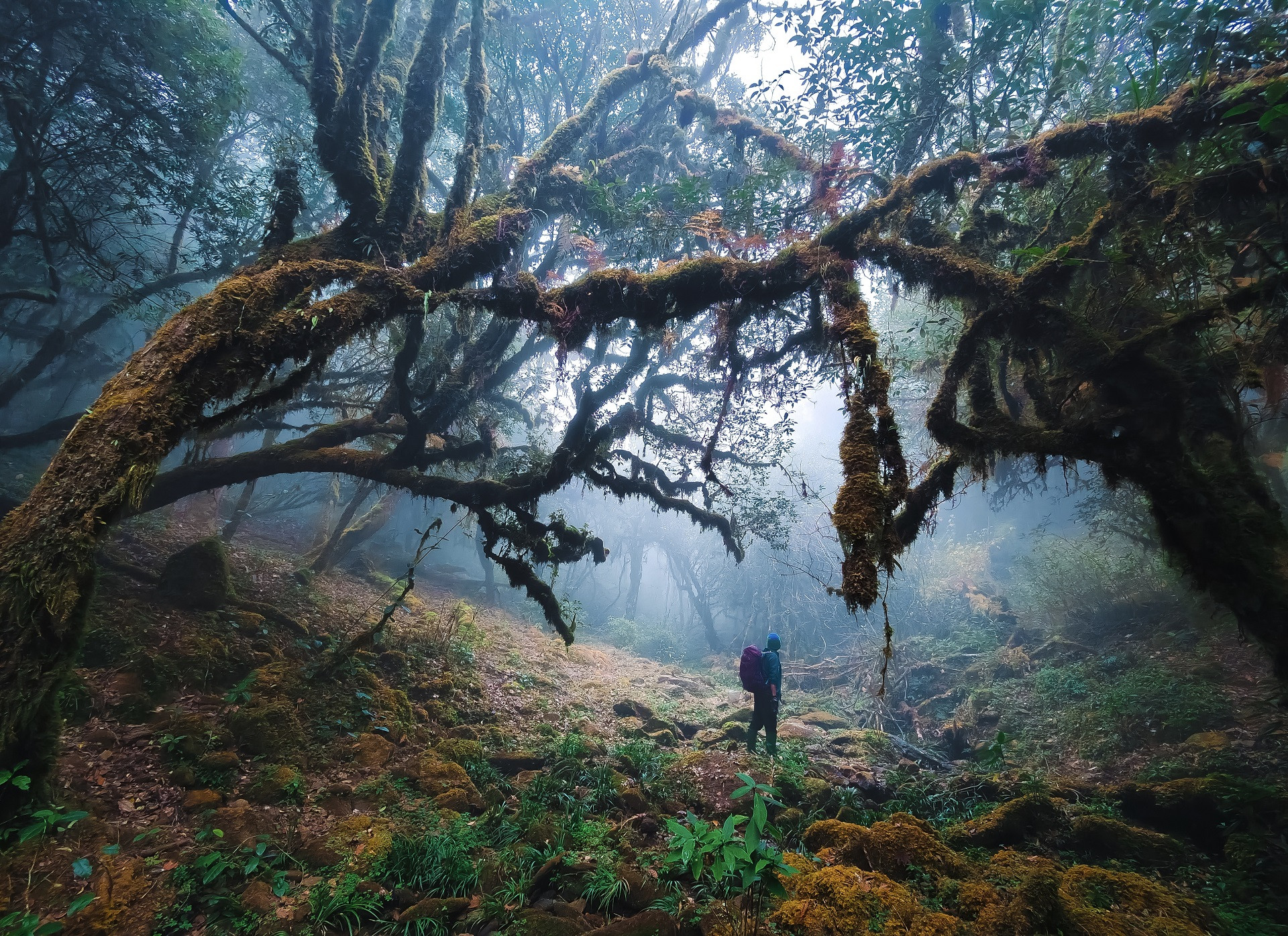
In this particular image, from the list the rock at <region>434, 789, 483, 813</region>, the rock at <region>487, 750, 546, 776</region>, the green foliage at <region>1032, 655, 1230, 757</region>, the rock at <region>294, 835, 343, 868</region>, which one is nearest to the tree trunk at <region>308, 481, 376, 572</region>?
the rock at <region>487, 750, 546, 776</region>

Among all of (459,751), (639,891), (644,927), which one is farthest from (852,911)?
(459,751)

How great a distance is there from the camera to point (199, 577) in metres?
7.93

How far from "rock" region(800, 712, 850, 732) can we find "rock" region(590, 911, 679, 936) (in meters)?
10.3

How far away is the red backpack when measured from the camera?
890cm

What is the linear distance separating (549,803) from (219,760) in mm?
3387

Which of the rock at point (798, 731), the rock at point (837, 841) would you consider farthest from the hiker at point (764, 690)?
the rock at point (837, 841)

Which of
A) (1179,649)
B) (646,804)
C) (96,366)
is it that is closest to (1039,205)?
(646,804)

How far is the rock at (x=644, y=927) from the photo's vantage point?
312cm

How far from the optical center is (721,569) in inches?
1217

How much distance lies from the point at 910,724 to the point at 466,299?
A: 14.8 metres

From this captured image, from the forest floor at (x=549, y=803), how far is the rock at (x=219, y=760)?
0.03 meters

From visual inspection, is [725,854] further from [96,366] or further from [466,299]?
[96,366]

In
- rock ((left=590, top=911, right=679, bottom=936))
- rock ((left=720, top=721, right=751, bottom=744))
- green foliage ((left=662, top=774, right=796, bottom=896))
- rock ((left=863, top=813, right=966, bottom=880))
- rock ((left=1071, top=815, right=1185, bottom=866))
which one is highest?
green foliage ((left=662, top=774, right=796, bottom=896))

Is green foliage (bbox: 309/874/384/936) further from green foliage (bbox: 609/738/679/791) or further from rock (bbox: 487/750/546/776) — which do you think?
green foliage (bbox: 609/738/679/791)
